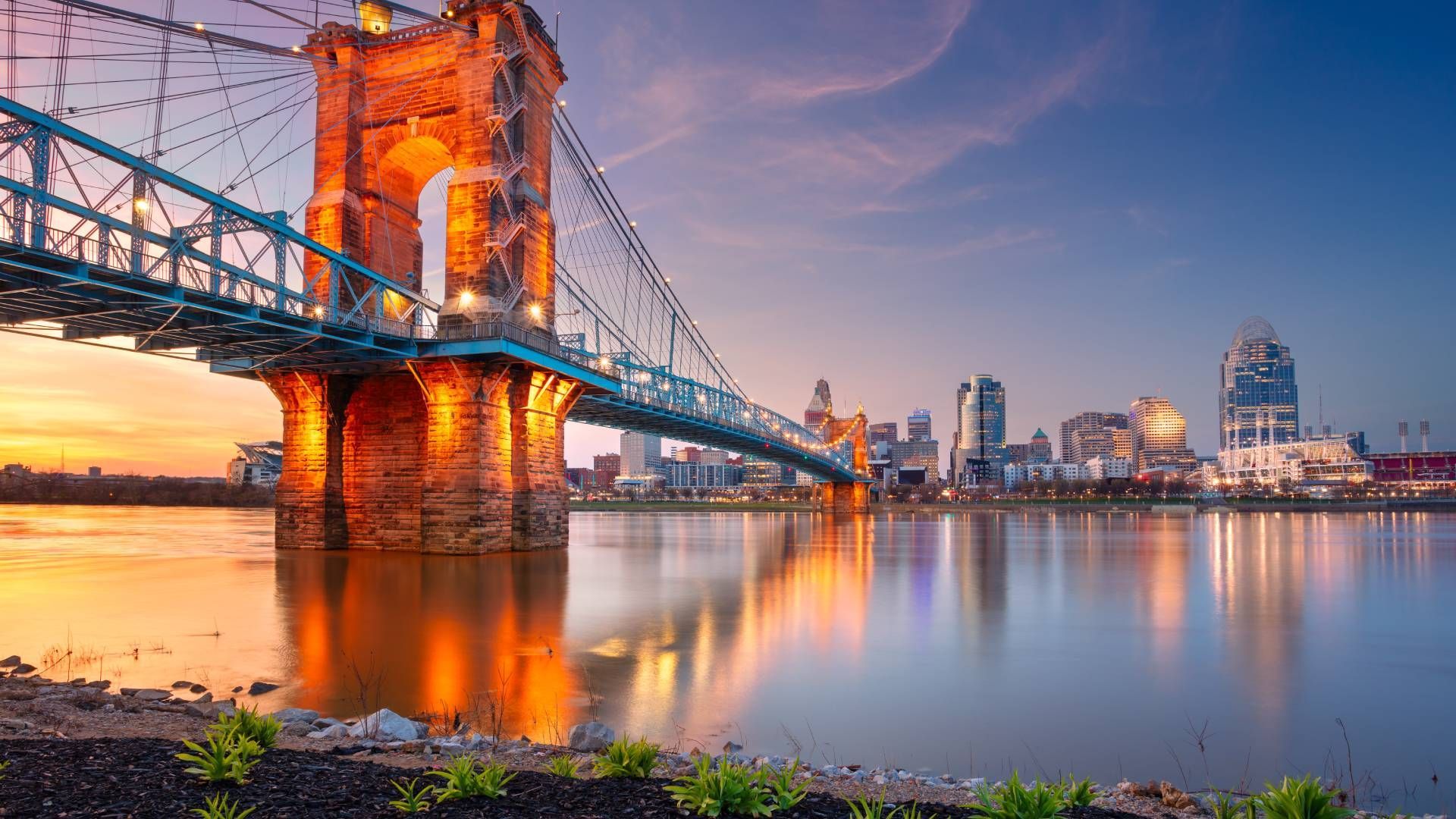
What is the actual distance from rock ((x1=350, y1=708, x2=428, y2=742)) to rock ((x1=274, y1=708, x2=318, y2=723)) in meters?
0.65

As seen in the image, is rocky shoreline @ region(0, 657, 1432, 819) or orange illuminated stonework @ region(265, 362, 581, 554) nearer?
rocky shoreline @ region(0, 657, 1432, 819)

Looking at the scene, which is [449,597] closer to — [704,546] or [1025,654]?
[1025,654]

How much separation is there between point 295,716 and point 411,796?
394 cm

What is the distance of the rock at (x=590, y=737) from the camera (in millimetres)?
7574

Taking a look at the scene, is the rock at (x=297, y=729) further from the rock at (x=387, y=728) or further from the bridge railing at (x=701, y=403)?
the bridge railing at (x=701, y=403)

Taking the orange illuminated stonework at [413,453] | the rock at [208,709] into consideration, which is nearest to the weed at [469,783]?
the rock at [208,709]

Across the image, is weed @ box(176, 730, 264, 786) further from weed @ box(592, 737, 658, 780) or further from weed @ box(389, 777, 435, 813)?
weed @ box(592, 737, 658, 780)

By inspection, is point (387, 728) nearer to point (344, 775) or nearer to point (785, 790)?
point (344, 775)

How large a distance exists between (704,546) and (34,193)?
3364 centimetres

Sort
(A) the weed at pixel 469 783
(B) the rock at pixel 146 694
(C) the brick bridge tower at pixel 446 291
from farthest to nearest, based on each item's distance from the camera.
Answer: (C) the brick bridge tower at pixel 446 291 < (B) the rock at pixel 146 694 < (A) the weed at pixel 469 783

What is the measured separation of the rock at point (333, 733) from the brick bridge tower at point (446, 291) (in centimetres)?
2349

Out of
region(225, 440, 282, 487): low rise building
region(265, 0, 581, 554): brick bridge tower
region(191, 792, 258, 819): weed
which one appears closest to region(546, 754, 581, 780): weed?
region(191, 792, 258, 819): weed

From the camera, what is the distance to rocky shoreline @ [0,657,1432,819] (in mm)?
5227

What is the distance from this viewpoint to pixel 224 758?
5.54 m
